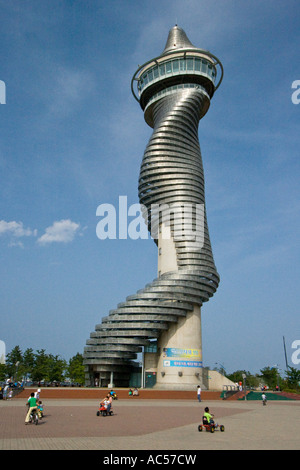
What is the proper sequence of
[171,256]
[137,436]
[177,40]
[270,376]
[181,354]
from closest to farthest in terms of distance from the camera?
[137,436], [181,354], [171,256], [177,40], [270,376]

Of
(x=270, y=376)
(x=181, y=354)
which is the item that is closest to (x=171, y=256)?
(x=181, y=354)

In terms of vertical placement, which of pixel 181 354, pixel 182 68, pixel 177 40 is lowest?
pixel 181 354

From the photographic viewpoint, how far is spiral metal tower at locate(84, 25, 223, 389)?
54406 millimetres

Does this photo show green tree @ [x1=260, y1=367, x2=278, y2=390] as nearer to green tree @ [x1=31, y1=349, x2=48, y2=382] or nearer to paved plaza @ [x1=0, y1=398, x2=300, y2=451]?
green tree @ [x1=31, y1=349, x2=48, y2=382]

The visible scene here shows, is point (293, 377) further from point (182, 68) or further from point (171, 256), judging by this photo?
Result: point (182, 68)

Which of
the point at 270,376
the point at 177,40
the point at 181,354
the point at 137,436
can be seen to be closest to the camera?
the point at 137,436

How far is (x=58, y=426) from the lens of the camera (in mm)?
16969

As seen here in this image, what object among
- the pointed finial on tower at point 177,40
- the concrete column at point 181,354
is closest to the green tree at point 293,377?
the concrete column at point 181,354

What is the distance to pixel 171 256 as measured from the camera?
6184cm

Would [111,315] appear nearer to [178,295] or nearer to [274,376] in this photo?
[178,295]

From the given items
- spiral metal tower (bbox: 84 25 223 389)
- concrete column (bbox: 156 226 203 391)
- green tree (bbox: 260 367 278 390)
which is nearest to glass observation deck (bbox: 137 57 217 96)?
spiral metal tower (bbox: 84 25 223 389)

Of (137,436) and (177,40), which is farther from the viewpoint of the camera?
(177,40)

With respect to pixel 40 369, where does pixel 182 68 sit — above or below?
above

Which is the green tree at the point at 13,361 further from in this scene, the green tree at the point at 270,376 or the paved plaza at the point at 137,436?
the paved plaza at the point at 137,436
